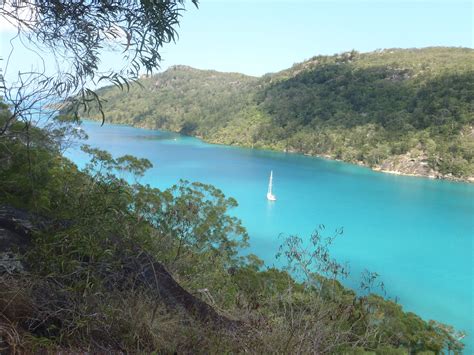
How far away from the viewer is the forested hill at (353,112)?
40.8m

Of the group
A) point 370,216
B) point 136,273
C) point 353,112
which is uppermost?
point 353,112

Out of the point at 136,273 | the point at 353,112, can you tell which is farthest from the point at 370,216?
the point at 353,112

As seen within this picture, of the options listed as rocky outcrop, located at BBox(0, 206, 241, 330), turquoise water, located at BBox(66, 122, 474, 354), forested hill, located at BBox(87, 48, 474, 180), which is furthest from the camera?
forested hill, located at BBox(87, 48, 474, 180)

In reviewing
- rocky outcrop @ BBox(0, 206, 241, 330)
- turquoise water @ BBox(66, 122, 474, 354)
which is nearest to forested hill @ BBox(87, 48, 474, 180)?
turquoise water @ BBox(66, 122, 474, 354)

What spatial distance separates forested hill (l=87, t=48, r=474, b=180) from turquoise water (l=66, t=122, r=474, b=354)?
12.9 feet

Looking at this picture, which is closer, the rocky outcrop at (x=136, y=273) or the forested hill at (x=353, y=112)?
the rocky outcrop at (x=136, y=273)

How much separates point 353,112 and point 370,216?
1229 inches

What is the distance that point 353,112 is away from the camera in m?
53.5

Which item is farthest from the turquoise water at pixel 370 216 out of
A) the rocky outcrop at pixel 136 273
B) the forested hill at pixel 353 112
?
the rocky outcrop at pixel 136 273

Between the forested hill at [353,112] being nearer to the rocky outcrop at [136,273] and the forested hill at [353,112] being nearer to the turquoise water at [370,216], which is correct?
the turquoise water at [370,216]

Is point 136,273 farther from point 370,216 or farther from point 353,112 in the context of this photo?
point 353,112

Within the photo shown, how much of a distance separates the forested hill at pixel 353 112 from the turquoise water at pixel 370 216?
12.9 feet

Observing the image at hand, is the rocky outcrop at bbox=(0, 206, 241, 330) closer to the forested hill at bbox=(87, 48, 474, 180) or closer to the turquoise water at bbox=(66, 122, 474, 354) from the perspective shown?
the turquoise water at bbox=(66, 122, 474, 354)

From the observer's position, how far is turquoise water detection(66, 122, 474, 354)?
Answer: 1608cm
